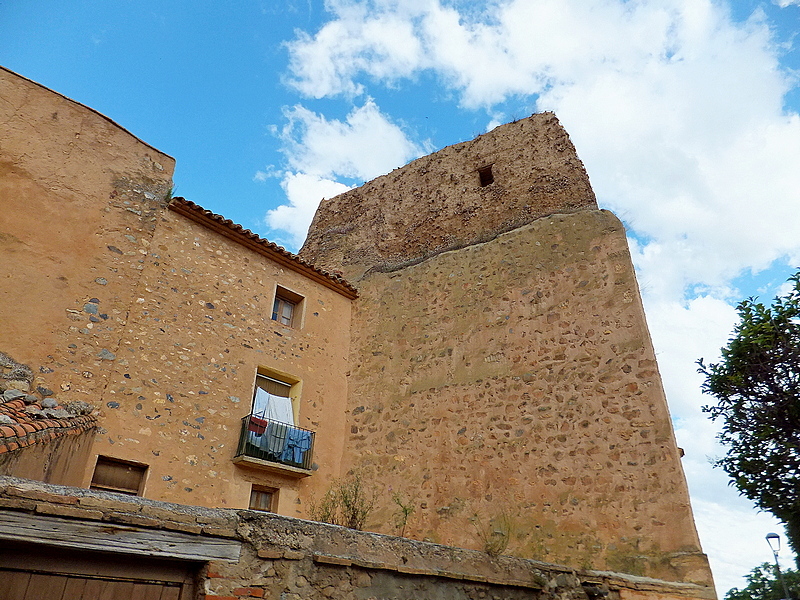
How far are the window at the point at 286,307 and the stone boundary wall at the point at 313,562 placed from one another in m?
6.33

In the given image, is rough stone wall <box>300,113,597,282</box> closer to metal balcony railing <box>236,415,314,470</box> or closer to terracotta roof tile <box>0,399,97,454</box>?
metal balcony railing <box>236,415,314,470</box>

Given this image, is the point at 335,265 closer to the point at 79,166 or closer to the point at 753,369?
the point at 79,166

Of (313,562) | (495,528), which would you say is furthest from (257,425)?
(313,562)

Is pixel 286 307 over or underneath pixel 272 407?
over

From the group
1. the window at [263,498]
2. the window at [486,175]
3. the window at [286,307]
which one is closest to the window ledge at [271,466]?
the window at [263,498]

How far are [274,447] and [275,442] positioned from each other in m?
0.08

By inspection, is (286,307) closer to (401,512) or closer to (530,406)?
(401,512)

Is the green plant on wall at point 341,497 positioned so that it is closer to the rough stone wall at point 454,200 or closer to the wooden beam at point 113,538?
the rough stone wall at point 454,200

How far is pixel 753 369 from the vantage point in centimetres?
1000

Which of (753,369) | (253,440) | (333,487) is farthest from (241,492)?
(753,369)

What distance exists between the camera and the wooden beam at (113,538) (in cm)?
308

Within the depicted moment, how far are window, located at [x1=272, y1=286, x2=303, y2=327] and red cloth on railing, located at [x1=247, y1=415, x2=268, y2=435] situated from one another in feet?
6.91

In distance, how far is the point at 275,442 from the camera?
8.84 m

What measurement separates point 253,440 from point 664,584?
5.95m
